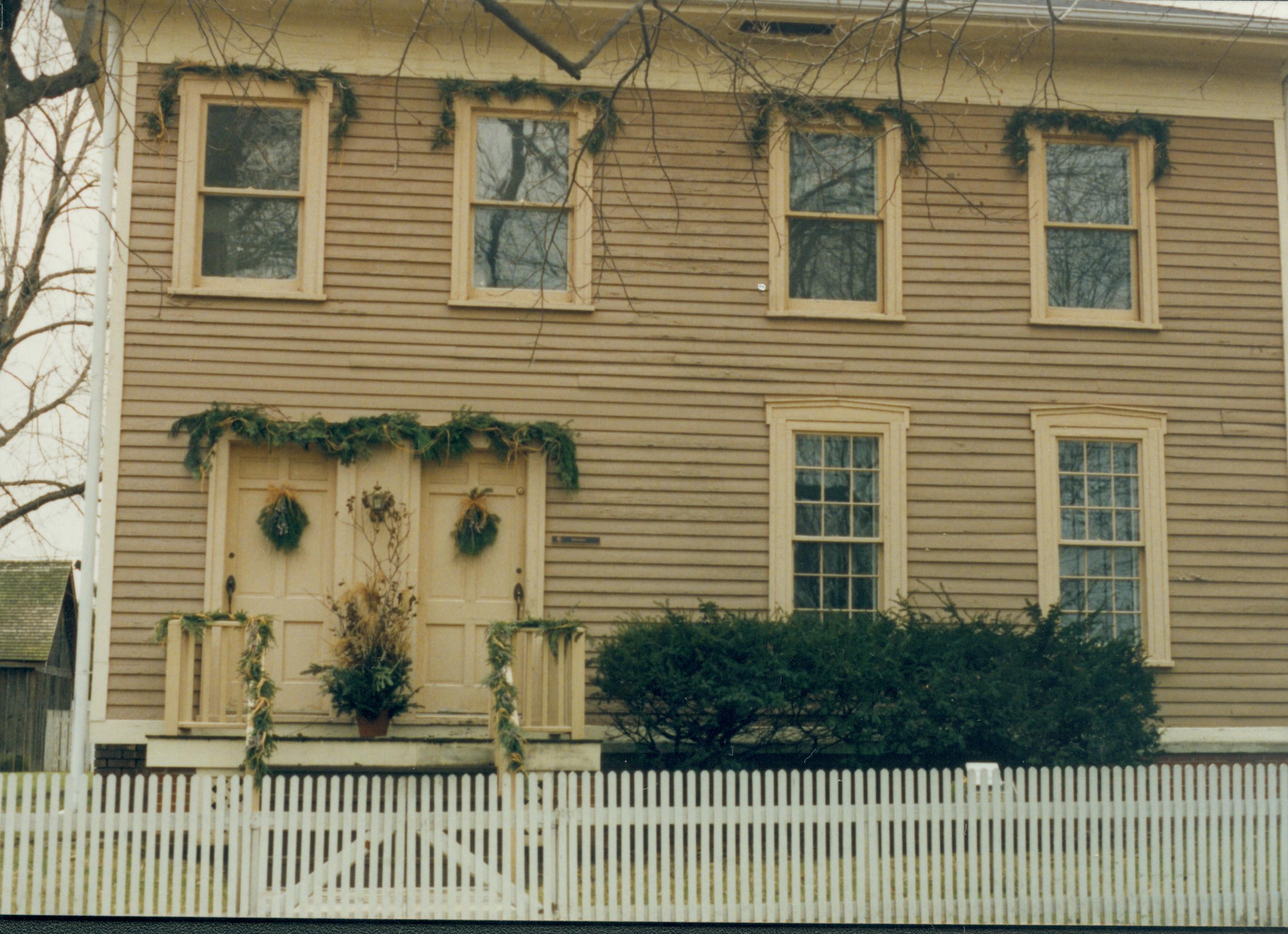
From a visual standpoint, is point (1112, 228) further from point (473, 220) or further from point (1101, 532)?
point (473, 220)

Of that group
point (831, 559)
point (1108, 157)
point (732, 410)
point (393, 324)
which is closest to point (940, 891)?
point (831, 559)

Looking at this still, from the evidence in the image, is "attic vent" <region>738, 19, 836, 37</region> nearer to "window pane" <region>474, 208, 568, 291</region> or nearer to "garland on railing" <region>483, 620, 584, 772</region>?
"window pane" <region>474, 208, 568, 291</region>

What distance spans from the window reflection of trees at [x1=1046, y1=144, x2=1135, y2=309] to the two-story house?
0.10ft

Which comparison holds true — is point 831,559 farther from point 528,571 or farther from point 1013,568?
point 528,571

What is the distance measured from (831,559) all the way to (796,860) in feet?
14.0

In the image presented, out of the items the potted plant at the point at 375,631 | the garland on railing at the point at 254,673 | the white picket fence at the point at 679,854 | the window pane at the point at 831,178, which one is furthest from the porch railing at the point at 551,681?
the window pane at the point at 831,178

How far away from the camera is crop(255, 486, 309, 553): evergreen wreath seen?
37.9 ft

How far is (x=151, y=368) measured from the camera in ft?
38.2

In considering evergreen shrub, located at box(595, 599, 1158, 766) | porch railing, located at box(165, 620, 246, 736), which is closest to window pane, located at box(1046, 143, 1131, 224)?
evergreen shrub, located at box(595, 599, 1158, 766)

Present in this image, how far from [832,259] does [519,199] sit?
2.85m

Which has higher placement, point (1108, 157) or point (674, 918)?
point (1108, 157)

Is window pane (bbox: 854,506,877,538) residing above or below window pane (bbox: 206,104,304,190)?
below

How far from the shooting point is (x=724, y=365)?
12195 mm

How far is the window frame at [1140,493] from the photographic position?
40.4 ft
